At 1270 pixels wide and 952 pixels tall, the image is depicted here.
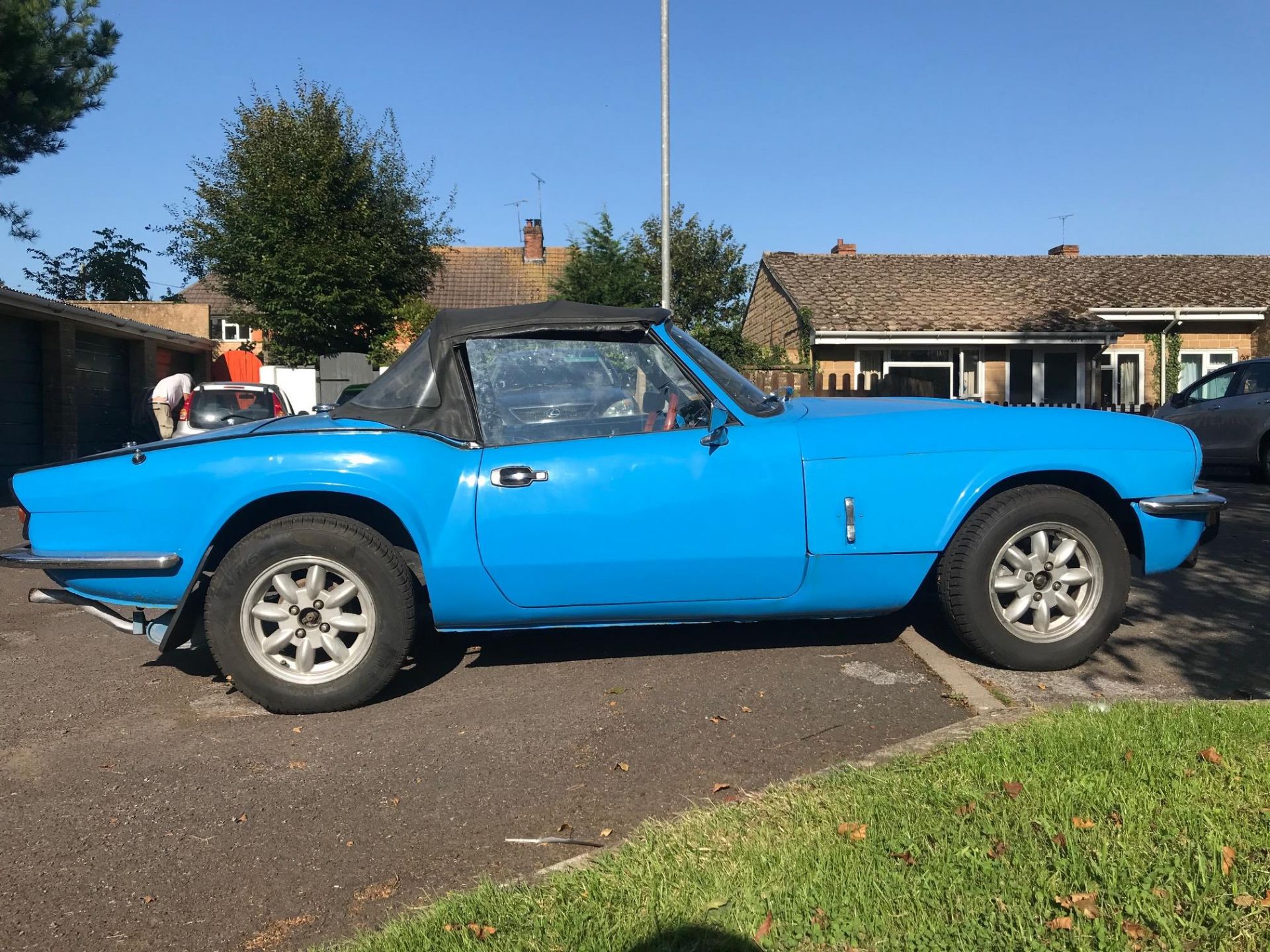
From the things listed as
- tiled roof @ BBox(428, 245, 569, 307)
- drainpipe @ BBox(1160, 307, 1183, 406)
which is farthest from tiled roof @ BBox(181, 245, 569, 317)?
drainpipe @ BBox(1160, 307, 1183, 406)

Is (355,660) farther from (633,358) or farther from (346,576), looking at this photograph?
(633,358)

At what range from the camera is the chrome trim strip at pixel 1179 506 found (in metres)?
4.36

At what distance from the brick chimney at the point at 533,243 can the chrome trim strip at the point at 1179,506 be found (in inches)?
1482

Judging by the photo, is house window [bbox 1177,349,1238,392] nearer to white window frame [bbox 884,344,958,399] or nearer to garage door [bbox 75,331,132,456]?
white window frame [bbox 884,344,958,399]

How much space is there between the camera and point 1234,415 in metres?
12.2

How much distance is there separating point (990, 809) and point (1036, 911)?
0.50 metres

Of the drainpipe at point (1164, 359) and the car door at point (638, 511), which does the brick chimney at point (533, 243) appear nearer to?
the drainpipe at point (1164, 359)

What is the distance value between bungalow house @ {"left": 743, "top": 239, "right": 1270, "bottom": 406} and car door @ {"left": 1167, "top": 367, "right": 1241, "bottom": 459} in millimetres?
7652

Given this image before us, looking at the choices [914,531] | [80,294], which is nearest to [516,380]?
[914,531]

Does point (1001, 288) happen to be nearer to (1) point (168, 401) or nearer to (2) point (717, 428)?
(1) point (168, 401)

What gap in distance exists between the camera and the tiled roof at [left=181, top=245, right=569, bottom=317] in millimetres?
37594

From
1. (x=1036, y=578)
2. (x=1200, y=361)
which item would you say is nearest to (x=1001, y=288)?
(x=1200, y=361)

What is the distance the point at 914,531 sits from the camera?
421cm

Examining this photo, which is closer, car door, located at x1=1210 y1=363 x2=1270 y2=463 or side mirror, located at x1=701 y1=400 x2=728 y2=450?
side mirror, located at x1=701 y1=400 x2=728 y2=450
